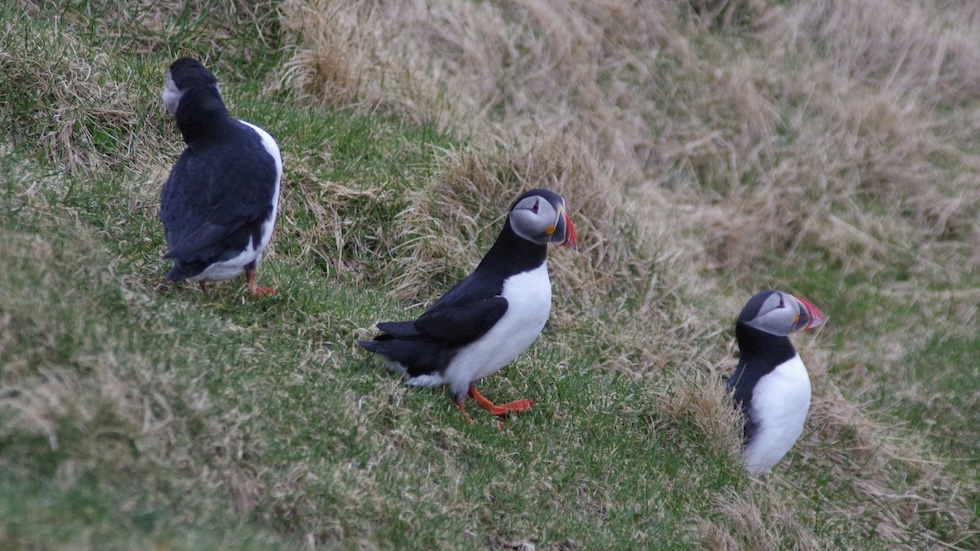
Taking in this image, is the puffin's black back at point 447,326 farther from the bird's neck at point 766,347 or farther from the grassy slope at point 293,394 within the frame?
the bird's neck at point 766,347

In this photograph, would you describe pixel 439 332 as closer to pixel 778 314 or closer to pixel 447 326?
pixel 447 326

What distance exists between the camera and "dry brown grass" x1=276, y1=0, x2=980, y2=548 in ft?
20.1

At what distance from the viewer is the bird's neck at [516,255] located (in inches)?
187

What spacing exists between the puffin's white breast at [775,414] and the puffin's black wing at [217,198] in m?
2.68

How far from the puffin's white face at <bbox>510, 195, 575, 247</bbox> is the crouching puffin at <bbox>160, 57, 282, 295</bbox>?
1.12 m

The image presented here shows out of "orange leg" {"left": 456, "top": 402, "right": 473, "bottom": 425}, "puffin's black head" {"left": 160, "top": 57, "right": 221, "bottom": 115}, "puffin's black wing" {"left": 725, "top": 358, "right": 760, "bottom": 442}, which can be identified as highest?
"puffin's black head" {"left": 160, "top": 57, "right": 221, "bottom": 115}

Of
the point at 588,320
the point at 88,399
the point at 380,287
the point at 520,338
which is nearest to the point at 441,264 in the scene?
the point at 380,287

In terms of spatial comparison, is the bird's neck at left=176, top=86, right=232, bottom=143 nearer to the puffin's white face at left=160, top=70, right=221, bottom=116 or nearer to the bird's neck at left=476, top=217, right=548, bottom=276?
the puffin's white face at left=160, top=70, right=221, bottom=116

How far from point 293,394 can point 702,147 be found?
563 cm

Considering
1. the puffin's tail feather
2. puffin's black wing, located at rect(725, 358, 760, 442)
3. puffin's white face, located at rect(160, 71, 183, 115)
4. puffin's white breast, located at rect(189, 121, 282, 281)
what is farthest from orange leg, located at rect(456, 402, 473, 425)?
puffin's white face, located at rect(160, 71, 183, 115)

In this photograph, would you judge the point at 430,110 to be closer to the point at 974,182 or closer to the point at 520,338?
the point at 520,338

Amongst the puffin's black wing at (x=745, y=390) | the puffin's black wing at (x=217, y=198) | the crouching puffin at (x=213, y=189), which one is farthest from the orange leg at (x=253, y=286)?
the puffin's black wing at (x=745, y=390)

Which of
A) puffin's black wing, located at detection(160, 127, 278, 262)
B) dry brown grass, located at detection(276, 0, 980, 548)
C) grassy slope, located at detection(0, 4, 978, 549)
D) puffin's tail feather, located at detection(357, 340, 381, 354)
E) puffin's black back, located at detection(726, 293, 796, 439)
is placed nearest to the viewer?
grassy slope, located at detection(0, 4, 978, 549)

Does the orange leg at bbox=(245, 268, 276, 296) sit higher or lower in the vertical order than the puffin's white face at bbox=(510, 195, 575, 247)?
lower
